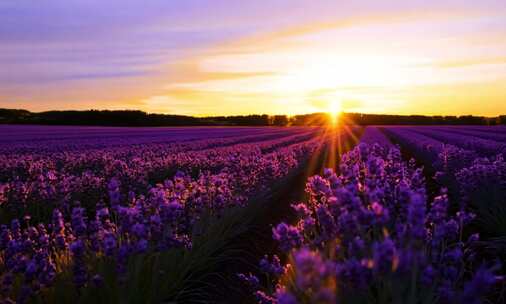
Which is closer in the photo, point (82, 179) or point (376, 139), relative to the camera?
point (82, 179)

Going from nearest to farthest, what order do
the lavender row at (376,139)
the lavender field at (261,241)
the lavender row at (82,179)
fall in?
1. the lavender field at (261,241)
2. the lavender row at (82,179)
3. the lavender row at (376,139)

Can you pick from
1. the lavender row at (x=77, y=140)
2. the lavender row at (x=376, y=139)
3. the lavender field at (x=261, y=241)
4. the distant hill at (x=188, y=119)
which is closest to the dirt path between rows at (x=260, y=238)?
the lavender field at (x=261, y=241)

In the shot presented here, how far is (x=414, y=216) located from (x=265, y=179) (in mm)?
6812

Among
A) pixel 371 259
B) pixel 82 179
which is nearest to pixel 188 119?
pixel 82 179

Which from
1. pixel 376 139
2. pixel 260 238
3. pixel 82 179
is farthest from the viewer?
pixel 376 139

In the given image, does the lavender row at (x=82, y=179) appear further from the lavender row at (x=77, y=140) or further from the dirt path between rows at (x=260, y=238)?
the lavender row at (x=77, y=140)

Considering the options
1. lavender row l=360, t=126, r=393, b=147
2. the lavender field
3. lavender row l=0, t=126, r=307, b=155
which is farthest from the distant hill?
the lavender field

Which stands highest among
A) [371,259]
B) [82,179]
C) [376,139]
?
[371,259]

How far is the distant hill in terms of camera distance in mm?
57953

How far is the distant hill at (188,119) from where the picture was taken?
58.0 metres

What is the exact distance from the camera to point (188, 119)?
67.6 m

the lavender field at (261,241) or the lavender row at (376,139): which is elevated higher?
the lavender field at (261,241)

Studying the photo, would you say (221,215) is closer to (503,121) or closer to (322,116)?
(503,121)

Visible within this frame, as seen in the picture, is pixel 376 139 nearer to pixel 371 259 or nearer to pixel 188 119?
pixel 371 259
